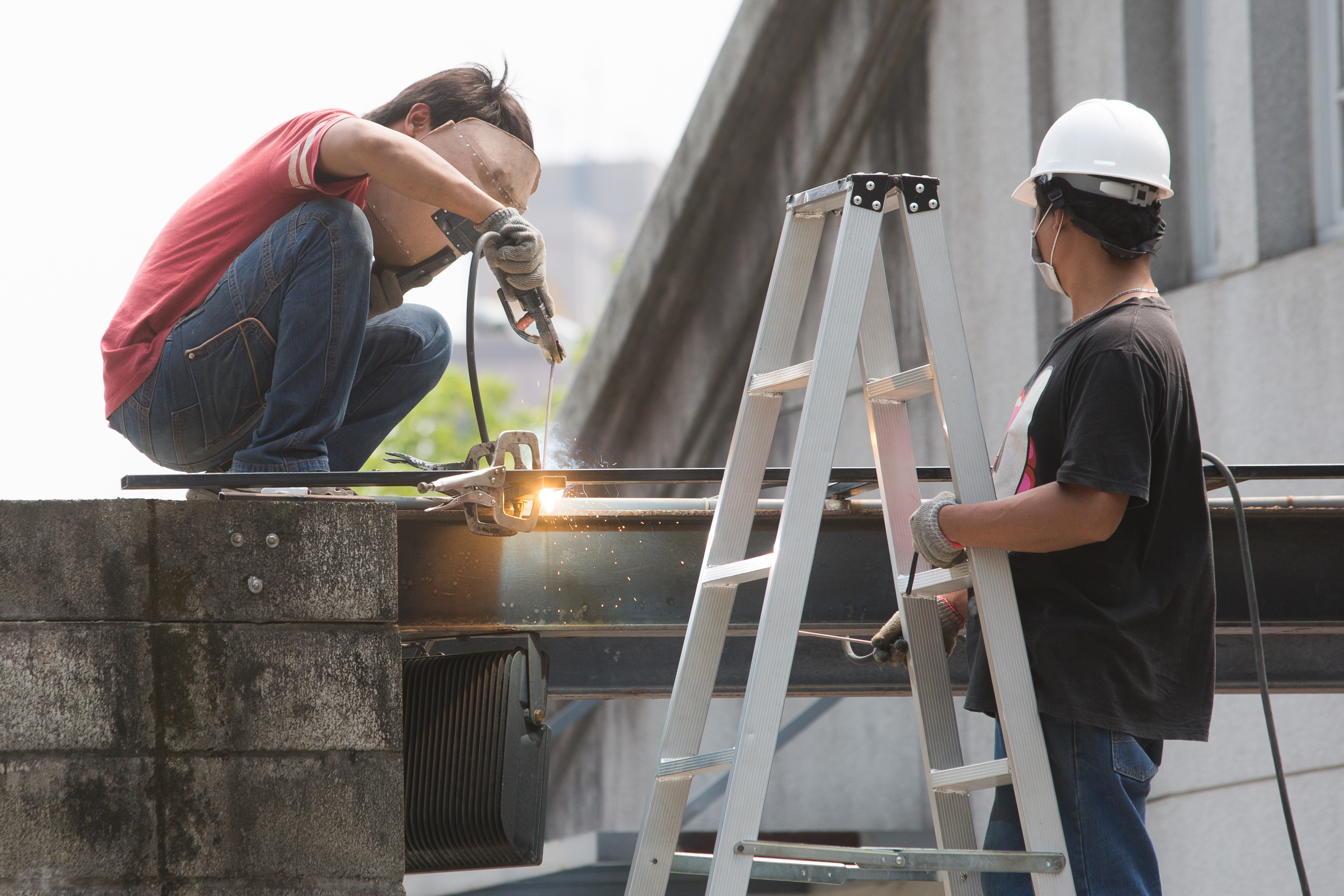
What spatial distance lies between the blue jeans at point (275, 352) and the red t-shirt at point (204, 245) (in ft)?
0.15

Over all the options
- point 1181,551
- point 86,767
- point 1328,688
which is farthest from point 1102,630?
point 86,767

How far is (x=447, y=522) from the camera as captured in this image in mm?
2639

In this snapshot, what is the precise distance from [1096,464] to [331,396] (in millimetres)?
1740

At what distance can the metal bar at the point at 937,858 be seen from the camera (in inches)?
77.0

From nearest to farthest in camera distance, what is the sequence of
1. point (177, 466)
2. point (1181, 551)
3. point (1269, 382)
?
point (1181, 551) → point (177, 466) → point (1269, 382)

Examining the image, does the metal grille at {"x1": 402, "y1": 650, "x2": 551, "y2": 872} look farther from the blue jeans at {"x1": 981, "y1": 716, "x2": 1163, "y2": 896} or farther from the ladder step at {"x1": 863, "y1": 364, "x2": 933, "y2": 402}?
the blue jeans at {"x1": 981, "y1": 716, "x2": 1163, "y2": 896}

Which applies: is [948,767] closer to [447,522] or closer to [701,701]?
[701,701]

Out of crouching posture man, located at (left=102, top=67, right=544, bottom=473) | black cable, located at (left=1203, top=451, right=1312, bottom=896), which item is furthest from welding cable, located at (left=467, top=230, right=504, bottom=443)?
black cable, located at (left=1203, top=451, right=1312, bottom=896)

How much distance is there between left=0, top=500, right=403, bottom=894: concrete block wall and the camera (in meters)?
2.27

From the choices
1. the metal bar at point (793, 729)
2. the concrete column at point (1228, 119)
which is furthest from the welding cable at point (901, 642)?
the metal bar at point (793, 729)

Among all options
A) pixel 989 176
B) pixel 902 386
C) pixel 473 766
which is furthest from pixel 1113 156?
pixel 989 176

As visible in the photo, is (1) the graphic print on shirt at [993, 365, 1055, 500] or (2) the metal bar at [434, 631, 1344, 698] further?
(2) the metal bar at [434, 631, 1344, 698]

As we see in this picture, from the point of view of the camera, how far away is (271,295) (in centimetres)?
272

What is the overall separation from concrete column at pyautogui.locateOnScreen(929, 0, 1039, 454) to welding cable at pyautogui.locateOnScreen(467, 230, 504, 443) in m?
3.63
